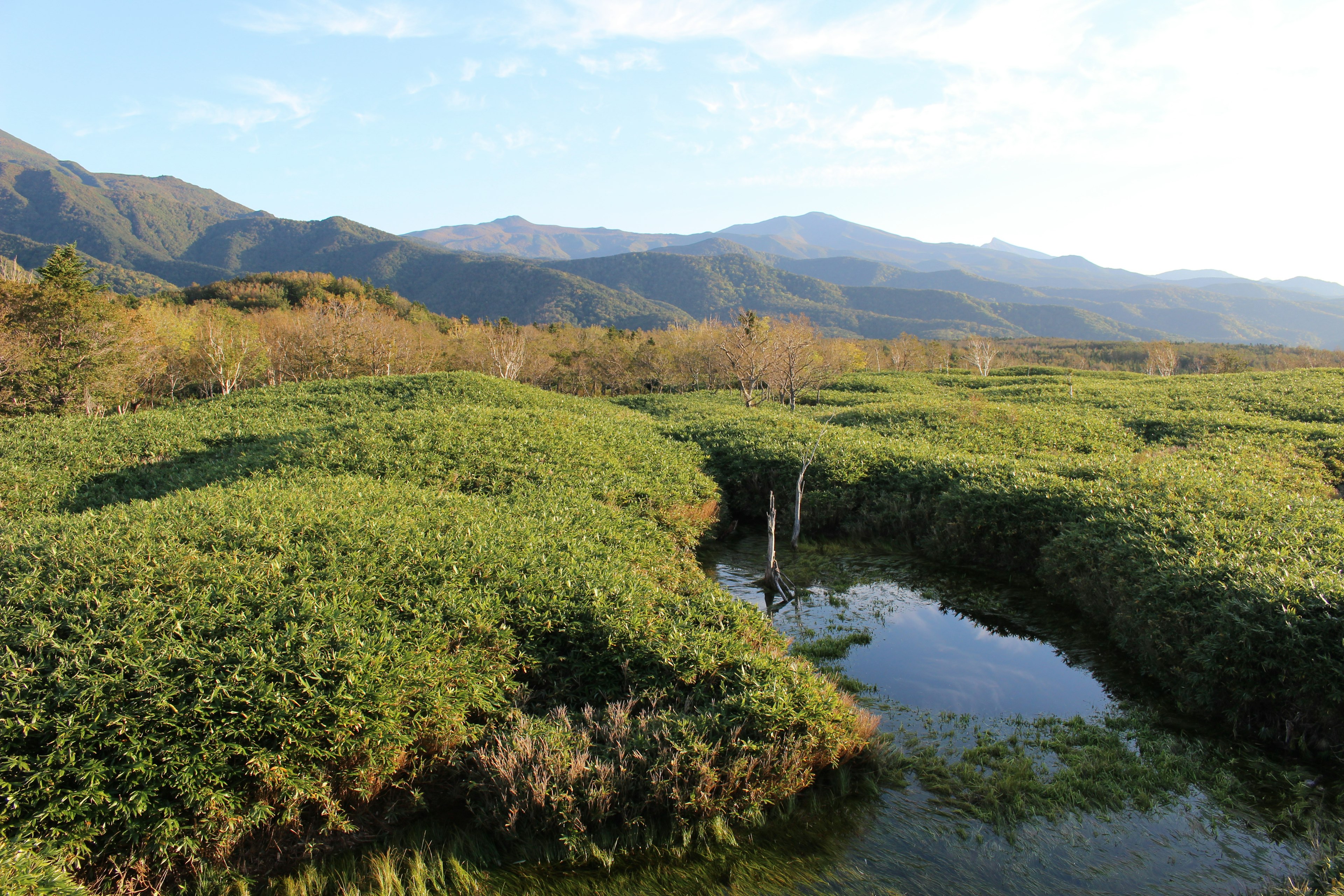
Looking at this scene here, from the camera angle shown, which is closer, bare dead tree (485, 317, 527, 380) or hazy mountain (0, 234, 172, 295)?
bare dead tree (485, 317, 527, 380)

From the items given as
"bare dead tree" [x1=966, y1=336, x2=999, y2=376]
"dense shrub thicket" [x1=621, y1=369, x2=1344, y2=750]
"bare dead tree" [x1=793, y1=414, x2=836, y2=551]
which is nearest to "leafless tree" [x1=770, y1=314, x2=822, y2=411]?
"dense shrub thicket" [x1=621, y1=369, x2=1344, y2=750]

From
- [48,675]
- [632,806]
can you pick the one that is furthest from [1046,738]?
[48,675]

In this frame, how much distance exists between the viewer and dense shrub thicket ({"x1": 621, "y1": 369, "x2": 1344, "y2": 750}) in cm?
655

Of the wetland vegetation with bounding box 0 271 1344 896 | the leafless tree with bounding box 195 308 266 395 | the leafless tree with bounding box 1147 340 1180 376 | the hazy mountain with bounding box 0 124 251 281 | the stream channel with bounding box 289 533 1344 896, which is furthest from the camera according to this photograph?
the hazy mountain with bounding box 0 124 251 281

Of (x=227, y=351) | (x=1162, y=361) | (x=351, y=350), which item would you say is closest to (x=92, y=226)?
(x=227, y=351)

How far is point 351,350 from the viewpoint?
4603 centimetres

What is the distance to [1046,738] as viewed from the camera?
6.75 m

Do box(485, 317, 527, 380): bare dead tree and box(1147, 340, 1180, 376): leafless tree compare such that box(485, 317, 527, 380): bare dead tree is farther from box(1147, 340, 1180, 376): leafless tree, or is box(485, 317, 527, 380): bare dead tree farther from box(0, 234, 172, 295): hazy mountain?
box(0, 234, 172, 295): hazy mountain

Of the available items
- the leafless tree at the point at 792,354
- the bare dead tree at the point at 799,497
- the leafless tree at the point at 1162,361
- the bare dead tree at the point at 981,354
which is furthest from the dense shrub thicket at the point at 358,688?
the leafless tree at the point at 1162,361

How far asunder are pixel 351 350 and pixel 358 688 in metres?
47.2

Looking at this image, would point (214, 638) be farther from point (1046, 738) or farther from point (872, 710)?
point (1046, 738)

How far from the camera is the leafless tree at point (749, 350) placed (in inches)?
1246

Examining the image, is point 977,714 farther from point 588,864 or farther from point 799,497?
point 799,497

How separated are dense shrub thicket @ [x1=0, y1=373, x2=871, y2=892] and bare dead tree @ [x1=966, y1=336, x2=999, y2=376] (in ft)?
178
